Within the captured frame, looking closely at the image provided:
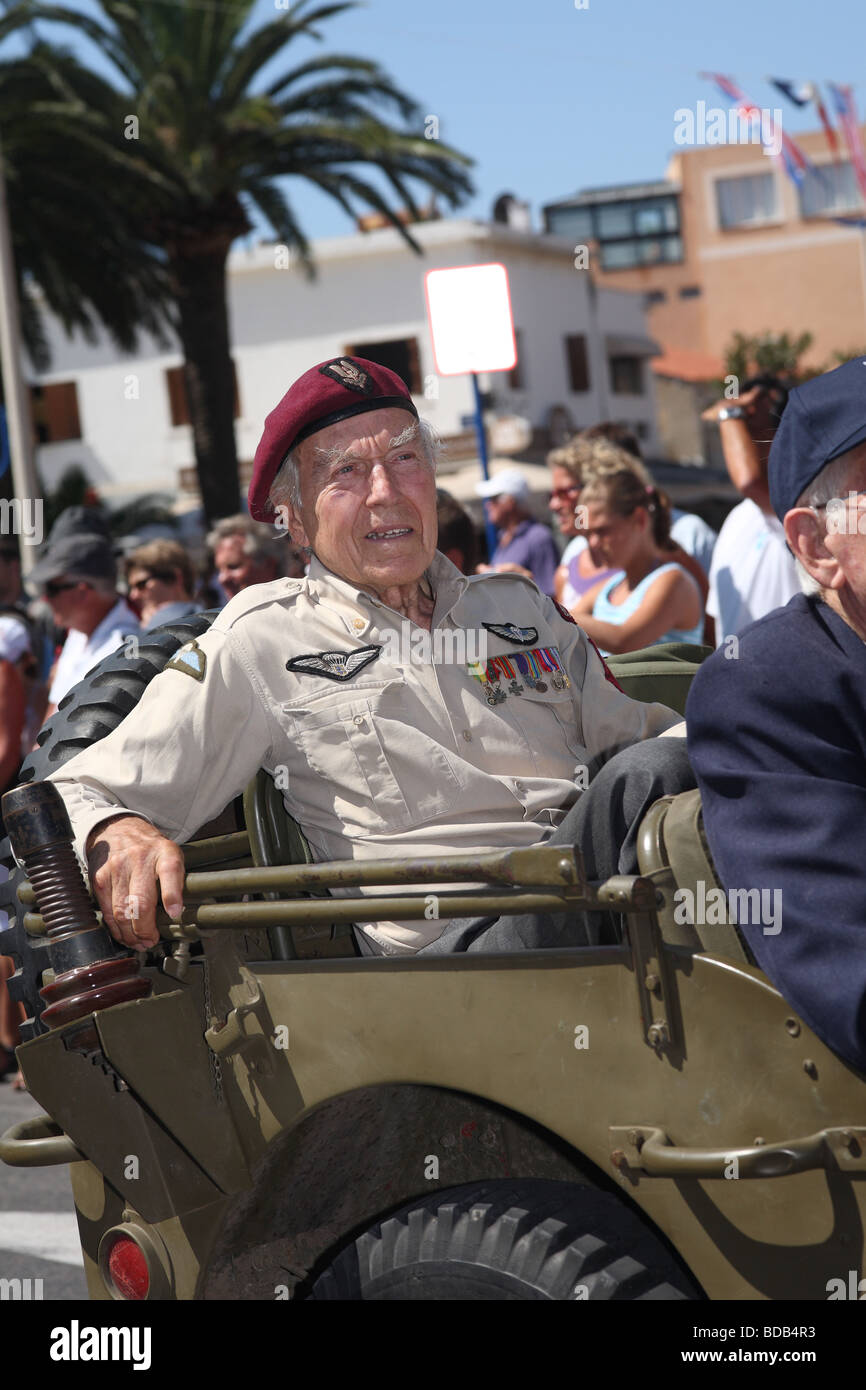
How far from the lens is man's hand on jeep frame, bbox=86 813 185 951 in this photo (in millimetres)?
2578

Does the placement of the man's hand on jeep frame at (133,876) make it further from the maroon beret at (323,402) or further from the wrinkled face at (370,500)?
the maroon beret at (323,402)

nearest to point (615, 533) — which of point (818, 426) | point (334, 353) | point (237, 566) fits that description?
point (237, 566)

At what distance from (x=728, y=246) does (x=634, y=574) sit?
61.8m

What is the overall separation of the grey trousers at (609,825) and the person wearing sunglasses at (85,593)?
3.75 m

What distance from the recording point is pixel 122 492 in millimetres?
45062

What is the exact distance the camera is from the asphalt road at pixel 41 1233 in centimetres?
441

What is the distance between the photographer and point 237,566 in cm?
671

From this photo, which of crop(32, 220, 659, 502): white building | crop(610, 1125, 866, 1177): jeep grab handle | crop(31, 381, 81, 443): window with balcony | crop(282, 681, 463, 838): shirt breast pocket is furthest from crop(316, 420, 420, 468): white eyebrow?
crop(31, 381, 81, 443): window with balcony

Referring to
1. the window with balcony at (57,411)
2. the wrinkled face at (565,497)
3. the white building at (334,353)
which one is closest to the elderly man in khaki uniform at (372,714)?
the wrinkled face at (565,497)

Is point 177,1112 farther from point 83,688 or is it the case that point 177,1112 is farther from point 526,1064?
point 83,688

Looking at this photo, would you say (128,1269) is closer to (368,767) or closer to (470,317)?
(368,767)

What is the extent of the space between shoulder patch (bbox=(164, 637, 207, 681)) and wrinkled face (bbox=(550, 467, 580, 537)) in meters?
3.56

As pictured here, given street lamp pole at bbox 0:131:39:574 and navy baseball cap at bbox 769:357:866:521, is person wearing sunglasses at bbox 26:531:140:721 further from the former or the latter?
street lamp pole at bbox 0:131:39:574
